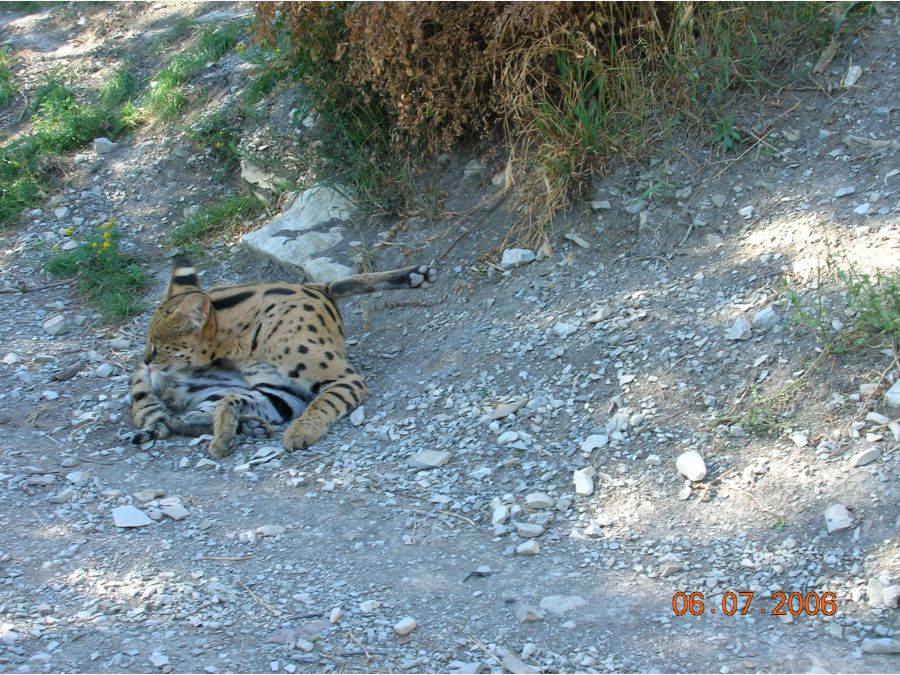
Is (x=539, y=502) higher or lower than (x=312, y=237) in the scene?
lower

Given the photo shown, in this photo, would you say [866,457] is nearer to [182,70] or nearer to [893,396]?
[893,396]

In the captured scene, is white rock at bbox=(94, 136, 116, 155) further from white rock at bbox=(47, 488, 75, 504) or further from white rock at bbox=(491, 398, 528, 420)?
white rock at bbox=(491, 398, 528, 420)

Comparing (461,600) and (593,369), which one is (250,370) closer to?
(593,369)

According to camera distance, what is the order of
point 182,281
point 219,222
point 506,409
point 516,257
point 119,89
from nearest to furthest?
point 506,409 → point 516,257 → point 182,281 → point 219,222 → point 119,89

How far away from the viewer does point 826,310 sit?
5.02 meters

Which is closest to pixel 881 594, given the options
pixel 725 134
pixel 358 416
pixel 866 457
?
pixel 866 457

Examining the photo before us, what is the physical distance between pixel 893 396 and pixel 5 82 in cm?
971

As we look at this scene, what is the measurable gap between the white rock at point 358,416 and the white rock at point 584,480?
149 centimetres

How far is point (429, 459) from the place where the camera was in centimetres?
522

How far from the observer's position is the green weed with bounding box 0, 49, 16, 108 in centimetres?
1048

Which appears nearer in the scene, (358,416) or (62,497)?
(62,497)

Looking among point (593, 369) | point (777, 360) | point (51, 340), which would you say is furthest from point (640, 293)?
point (51, 340)

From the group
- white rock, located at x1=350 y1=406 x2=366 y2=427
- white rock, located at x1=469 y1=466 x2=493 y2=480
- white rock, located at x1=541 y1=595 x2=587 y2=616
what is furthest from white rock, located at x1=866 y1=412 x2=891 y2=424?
white rock, located at x1=350 y1=406 x2=366 y2=427

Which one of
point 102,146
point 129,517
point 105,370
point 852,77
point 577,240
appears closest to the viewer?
point 129,517
